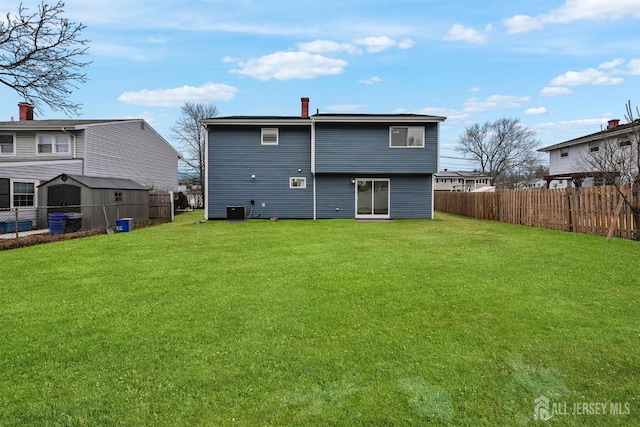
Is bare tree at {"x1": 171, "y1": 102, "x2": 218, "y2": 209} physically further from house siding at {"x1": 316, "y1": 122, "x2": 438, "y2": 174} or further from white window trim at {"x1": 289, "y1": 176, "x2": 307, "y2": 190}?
house siding at {"x1": 316, "y1": 122, "x2": 438, "y2": 174}

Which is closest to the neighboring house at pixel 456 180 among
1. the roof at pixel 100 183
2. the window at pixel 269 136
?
the window at pixel 269 136

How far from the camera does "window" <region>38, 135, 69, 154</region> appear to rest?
18906 mm

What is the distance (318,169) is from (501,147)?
43719 mm

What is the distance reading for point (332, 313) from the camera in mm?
4480

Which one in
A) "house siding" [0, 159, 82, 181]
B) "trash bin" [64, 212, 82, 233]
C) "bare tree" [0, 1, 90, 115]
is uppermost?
"bare tree" [0, 1, 90, 115]

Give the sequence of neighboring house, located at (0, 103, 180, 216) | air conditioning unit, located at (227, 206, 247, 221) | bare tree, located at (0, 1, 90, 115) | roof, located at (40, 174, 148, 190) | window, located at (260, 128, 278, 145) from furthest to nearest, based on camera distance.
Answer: window, located at (260, 128, 278, 145)
air conditioning unit, located at (227, 206, 247, 221)
neighboring house, located at (0, 103, 180, 216)
roof, located at (40, 174, 148, 190)
bare tree, located at (0, 1, 90, 115)

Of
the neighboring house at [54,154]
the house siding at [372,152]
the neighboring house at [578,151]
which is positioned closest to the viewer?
the neighboring house at [54,154]

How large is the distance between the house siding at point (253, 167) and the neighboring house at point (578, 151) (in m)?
14.9

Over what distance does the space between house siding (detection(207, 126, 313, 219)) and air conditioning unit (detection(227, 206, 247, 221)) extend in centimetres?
104

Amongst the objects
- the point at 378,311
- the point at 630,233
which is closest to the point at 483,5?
the point at 630,233

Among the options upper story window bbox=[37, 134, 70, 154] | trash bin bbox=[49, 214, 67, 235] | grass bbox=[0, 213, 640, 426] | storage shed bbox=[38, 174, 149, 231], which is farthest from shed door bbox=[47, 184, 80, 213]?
grass bbox=[0, 213, 640, 426]

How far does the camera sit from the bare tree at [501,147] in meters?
50.6

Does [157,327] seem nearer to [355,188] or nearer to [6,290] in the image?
[6,290]

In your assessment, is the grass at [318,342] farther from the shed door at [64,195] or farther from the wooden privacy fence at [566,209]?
the shed door at [64,195]
